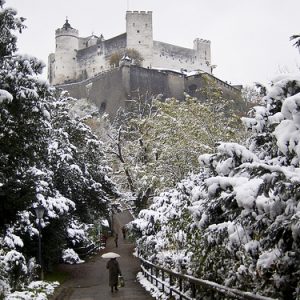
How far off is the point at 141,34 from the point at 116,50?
230 inches

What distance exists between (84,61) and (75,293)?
91.2 metres

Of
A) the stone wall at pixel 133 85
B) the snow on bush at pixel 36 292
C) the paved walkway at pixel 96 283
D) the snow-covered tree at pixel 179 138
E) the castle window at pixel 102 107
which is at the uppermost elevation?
the stone wall at pixel 133 85

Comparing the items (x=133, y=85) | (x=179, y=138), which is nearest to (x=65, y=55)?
(x=133, y=85)

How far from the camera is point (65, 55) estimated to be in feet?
342

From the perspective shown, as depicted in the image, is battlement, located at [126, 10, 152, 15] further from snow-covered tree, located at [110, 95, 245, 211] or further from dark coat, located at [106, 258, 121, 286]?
dark coat, located at [106, 258, 121, 286]

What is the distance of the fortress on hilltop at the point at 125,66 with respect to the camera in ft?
264

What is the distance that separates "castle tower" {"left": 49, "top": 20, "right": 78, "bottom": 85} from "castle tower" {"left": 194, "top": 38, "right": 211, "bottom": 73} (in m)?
26.1

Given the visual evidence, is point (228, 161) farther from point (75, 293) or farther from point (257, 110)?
point (75, 293)

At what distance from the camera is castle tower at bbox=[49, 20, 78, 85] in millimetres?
103375

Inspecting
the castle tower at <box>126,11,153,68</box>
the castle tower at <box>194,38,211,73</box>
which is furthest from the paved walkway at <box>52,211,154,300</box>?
the castle tower at <box>194,38,211,73</box>

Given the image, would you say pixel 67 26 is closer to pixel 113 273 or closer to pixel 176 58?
pixel 176 58

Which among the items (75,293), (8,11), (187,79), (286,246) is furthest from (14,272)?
(187,79)

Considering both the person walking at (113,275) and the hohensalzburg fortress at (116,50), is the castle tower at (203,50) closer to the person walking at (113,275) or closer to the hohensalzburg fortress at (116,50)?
the hohensalzburg fortress at (116,50)

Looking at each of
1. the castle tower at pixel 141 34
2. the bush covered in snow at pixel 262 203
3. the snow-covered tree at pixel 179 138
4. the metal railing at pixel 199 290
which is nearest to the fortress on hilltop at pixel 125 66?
the castle tower at pixel 141 34
